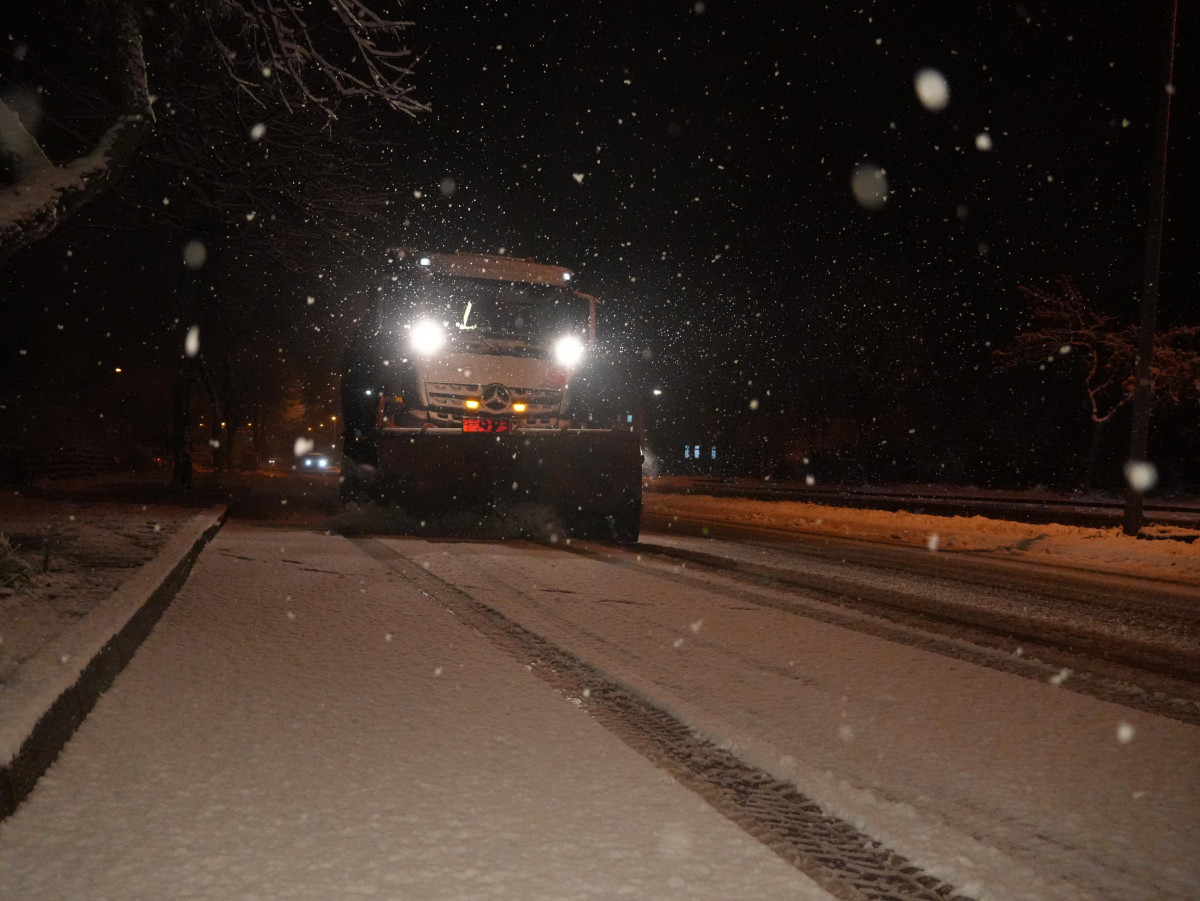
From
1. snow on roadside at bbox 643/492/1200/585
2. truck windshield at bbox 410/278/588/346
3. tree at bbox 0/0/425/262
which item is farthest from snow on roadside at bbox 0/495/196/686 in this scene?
snow on roadside at bbox 643/492/1200/585

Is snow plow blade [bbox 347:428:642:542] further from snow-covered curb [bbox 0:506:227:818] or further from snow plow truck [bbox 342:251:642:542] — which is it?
snow-covered curb [bbox 0:506:227:818]

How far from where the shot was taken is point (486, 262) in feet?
45.6

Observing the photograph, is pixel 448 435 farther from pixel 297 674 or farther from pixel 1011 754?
pixel 1011 754

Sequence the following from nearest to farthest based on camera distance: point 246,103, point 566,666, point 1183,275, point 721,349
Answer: point 566,666
point 246,103
point 1183,275
point 721,349

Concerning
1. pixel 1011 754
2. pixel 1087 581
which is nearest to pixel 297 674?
pixel 1011 754

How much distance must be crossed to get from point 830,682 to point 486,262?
9967 mm

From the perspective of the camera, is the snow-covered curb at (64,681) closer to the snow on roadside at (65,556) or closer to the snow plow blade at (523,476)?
the snow on roadside at (65,556)

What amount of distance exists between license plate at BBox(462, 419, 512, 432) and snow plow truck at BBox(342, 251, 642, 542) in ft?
0.07

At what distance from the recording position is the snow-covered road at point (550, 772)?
112 inches

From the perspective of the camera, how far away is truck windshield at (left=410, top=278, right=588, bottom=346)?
44.0 ft

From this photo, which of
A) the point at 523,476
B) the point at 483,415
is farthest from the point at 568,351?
the point at 523,476

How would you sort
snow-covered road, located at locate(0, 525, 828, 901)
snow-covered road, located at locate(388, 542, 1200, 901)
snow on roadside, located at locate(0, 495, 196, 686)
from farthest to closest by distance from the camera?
1. snow on roadside, located at locate(0, 495, 196, 686)
2. snow-covered road, located at locate(388, 542, 1200, 901)
3. snow-covered road, located at locate(0, 525, 828, 901)

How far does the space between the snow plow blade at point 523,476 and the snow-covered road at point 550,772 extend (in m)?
6.41

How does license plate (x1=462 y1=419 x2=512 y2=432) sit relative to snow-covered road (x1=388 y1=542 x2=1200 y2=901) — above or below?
above
